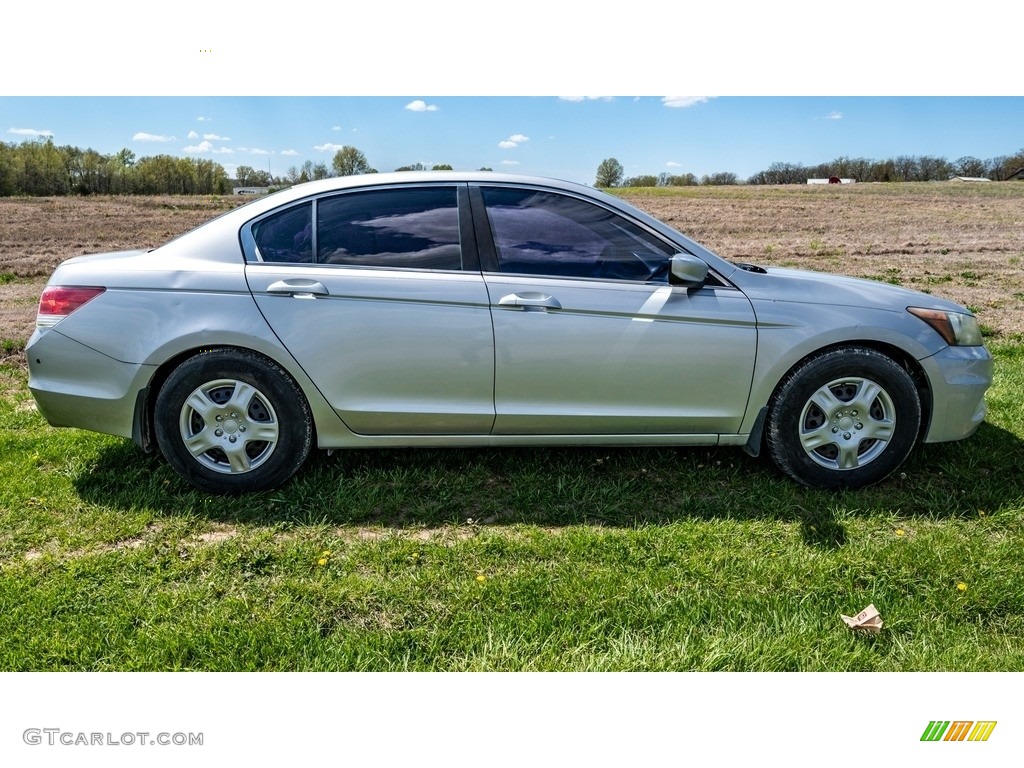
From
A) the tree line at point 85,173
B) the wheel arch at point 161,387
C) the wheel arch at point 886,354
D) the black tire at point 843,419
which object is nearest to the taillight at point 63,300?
the wheel arch at point 161,387

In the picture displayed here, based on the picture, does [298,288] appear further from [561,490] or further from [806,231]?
[806,231]

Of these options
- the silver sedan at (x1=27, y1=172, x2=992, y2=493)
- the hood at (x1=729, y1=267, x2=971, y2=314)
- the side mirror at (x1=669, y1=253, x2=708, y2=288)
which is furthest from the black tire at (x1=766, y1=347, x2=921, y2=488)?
the side mirror at (x1=669, y1=253, x2=708, y2=288)

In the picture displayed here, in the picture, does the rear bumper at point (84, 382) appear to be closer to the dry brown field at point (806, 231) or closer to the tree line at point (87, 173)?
the dry brown field at point (806, 231)

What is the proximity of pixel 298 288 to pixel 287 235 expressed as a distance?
1.08ft

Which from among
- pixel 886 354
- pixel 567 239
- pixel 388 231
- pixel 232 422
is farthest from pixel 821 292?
pixel 232 422

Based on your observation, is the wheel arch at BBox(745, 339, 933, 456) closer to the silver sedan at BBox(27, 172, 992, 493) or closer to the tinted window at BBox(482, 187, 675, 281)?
the silver sedan at BBox(27, 172, 992, 493)

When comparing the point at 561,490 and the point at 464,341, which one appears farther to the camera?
the point at 561,490

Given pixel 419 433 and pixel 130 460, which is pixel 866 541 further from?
pixel 130 460

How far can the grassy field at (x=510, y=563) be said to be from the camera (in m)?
2.55

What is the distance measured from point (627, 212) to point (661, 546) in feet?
5.44

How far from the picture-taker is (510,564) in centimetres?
310

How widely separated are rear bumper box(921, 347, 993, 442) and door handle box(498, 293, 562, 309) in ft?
6.40

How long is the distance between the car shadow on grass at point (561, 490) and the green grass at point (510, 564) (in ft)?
0.05

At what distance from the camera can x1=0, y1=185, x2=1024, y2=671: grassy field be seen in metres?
2.55
